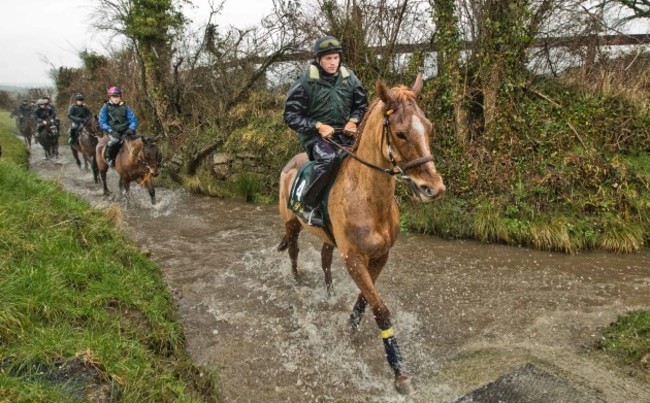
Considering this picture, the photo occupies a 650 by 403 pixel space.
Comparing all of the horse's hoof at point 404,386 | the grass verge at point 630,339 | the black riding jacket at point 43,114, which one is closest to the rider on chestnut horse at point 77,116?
the black riding jacket at point 43,114

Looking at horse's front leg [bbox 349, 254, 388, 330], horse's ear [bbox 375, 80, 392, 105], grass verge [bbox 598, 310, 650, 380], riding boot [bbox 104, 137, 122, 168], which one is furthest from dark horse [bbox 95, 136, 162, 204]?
grass verge [bbox 598, 310, 650, 380]

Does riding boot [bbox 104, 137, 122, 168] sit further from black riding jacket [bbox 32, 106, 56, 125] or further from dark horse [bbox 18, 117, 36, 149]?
dark horse [bbox 18, 117, 36, 149]

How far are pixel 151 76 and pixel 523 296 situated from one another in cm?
1419

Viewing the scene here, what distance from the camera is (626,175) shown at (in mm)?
7523

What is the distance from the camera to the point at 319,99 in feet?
15.3

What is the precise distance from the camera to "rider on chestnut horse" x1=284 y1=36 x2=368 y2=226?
4426 mm

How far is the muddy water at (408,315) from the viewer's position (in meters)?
3.95

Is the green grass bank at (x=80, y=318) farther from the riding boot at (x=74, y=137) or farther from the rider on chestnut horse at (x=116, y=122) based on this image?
the riding boot at (x=74, y=137)

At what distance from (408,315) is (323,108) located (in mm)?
2706

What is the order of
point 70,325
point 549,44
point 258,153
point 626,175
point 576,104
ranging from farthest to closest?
point 258,153 < point 549,44 < point 576,104 < point 626,175 < point 70,325

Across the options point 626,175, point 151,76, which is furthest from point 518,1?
point 151,76

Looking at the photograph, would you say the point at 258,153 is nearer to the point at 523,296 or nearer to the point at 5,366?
the point at 523,296

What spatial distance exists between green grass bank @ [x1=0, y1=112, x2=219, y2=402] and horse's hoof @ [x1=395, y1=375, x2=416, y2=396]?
155cm

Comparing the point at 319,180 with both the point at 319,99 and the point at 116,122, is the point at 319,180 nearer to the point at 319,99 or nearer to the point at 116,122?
the point at 319,99
